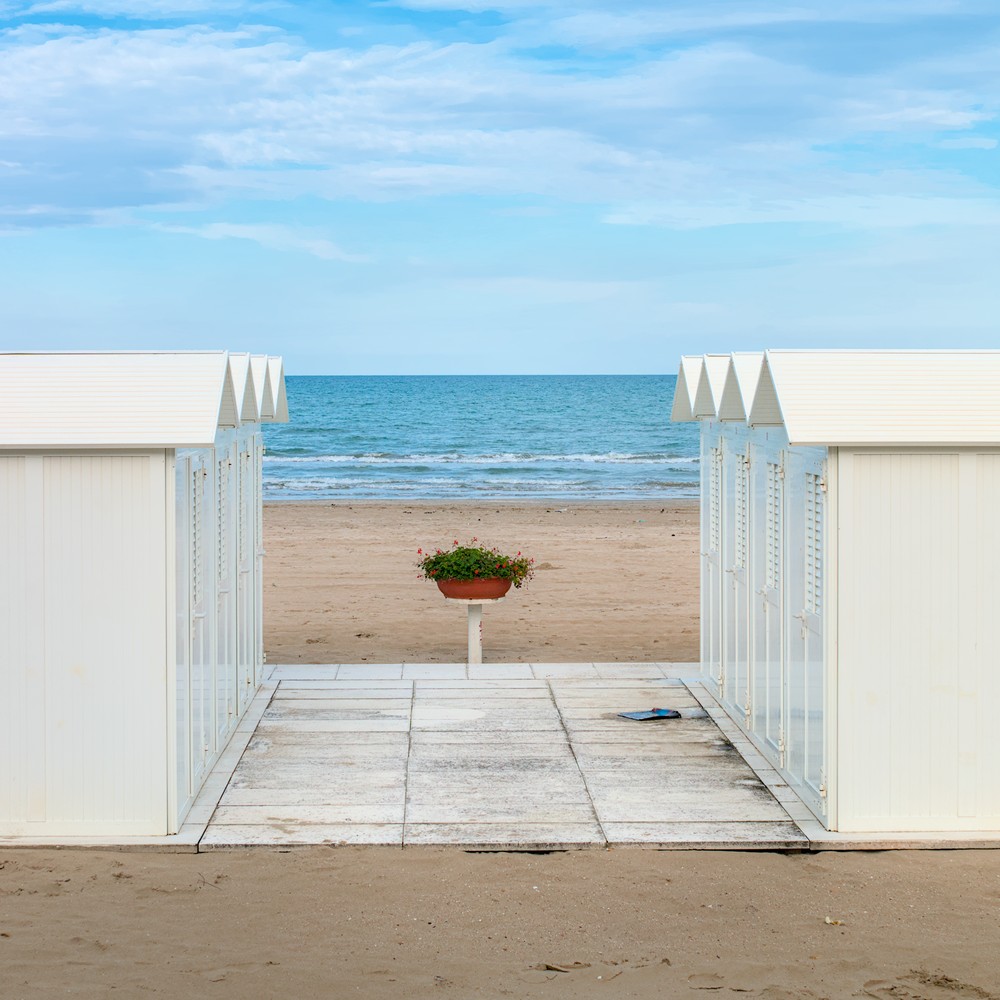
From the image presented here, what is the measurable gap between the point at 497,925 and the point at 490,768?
2.14 m

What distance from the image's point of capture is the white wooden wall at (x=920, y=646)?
6.34m

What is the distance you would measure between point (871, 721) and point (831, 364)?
5.98 feet

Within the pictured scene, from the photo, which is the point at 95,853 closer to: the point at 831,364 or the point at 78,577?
the point at 78,577

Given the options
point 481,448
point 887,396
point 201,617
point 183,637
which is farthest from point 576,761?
point 481,448

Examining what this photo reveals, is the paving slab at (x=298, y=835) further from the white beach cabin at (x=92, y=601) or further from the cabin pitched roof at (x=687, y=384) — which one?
the cabin pitched roof at (x=687, y=384)

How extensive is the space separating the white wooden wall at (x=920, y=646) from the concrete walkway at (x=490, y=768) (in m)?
0.62

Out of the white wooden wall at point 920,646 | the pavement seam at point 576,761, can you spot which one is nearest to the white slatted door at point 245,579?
the pavement seam at point 576,761

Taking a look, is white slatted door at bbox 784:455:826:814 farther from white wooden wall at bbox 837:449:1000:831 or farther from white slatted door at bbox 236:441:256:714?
white slatted door at bbox 236:441:256:714

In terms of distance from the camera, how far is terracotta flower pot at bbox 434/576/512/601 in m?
10.3

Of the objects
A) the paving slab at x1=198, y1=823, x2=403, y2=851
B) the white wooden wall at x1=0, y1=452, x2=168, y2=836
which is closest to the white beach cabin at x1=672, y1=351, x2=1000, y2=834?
the paving slab at x1=198, y1=823, x2=403, y2=851

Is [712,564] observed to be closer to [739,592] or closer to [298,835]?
[739,592]

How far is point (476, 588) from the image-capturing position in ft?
33.8

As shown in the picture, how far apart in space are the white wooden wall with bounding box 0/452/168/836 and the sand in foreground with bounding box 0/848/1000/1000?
0.29 meters

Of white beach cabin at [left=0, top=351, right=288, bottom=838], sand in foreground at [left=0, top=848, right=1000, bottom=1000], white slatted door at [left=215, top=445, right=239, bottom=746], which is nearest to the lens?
sand in foreground at [left=0, top=848, right=1000, bottom=1000]
